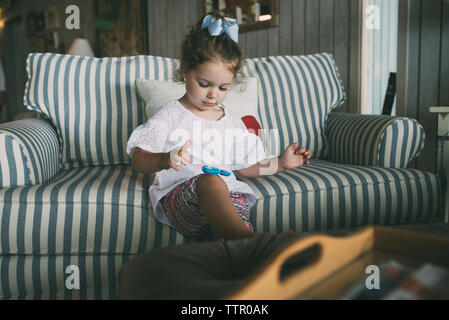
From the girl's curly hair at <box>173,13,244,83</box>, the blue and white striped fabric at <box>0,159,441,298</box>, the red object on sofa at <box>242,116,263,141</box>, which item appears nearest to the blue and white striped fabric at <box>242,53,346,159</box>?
the red object on sofa at <box>242,116,263,141</box>

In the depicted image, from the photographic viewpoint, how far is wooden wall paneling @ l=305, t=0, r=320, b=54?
246cm

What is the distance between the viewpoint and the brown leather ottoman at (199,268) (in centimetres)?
51

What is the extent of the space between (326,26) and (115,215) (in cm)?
200

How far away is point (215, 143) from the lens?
48.6 inches

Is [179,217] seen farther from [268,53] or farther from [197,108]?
[268,53]

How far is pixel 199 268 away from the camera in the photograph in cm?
61

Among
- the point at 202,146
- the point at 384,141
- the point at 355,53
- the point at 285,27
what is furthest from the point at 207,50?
the point at 285,27

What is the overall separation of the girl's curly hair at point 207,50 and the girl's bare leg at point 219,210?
0.39 metres

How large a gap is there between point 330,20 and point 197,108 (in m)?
1.61

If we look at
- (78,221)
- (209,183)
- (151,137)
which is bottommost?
(78,221)

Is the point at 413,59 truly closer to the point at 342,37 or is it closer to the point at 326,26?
the point at 342,37

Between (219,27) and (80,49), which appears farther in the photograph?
(80,49)

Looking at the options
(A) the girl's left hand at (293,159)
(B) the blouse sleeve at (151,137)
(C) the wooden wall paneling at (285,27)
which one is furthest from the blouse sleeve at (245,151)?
(C) the wooden wall paneling at (285,27)
